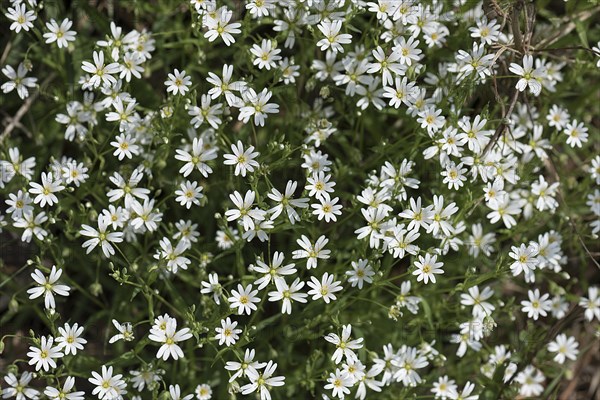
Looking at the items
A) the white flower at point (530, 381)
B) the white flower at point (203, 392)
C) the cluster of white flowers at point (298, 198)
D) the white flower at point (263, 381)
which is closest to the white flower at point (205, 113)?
the cluster of white flowers at point (298, 198)

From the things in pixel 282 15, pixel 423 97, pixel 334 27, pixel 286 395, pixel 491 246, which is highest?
pixel 282 15

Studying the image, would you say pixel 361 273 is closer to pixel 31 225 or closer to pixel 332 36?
pixel 332 36

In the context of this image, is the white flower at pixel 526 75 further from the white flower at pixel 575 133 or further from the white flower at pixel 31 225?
the white flower at pixel 31 225

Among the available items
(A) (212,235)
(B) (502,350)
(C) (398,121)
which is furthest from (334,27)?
(B) (502,350)

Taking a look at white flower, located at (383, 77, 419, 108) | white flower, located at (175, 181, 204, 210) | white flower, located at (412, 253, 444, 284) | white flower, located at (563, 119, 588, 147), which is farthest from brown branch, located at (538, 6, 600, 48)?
white flower, located at (175, 181, 204, 210)

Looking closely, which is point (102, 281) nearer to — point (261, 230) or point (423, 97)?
point (261, 230)

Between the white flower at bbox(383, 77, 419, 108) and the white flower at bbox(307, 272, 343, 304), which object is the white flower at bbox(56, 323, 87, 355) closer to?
the white flower at bbox(307, 272, 343, 304)

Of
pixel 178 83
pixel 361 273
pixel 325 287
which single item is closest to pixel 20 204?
pixel 178 83
